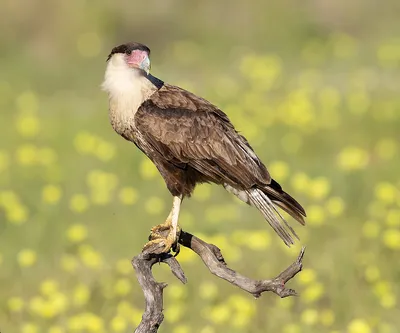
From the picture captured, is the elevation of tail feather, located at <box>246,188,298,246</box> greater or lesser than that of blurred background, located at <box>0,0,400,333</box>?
lesser

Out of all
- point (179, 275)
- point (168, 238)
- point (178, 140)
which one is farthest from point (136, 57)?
point (179, 275)

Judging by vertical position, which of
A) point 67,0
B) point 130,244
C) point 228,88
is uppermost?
point 67,0

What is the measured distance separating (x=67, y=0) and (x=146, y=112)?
1478cm

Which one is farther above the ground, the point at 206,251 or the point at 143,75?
the point at 143,75

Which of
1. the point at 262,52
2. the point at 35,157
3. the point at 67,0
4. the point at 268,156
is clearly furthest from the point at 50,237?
the point at 67,0

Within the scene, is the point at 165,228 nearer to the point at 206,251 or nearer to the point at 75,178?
the point at 206,251

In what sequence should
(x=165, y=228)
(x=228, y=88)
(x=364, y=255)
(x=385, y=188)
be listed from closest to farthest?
(x=165, y=228) → (x=364, y=255) → (x=385, y=188) → (x=228, y=88)

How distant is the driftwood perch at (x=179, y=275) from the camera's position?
5051mm

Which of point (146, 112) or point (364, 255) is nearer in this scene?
point (146, 112)

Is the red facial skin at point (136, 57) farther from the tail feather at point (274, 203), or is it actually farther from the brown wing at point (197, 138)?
the tail feather at point (274, 203)

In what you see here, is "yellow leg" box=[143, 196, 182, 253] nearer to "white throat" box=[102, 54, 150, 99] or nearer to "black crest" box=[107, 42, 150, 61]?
"white throat" box=[102, 54, 150, 99]

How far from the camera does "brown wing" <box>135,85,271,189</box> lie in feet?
18.9

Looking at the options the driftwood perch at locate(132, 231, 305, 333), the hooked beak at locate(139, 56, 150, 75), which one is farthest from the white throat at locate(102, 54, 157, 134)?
the driftwood perch at locate(132, 231, 305, 333)

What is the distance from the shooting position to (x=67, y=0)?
65.6 ft
